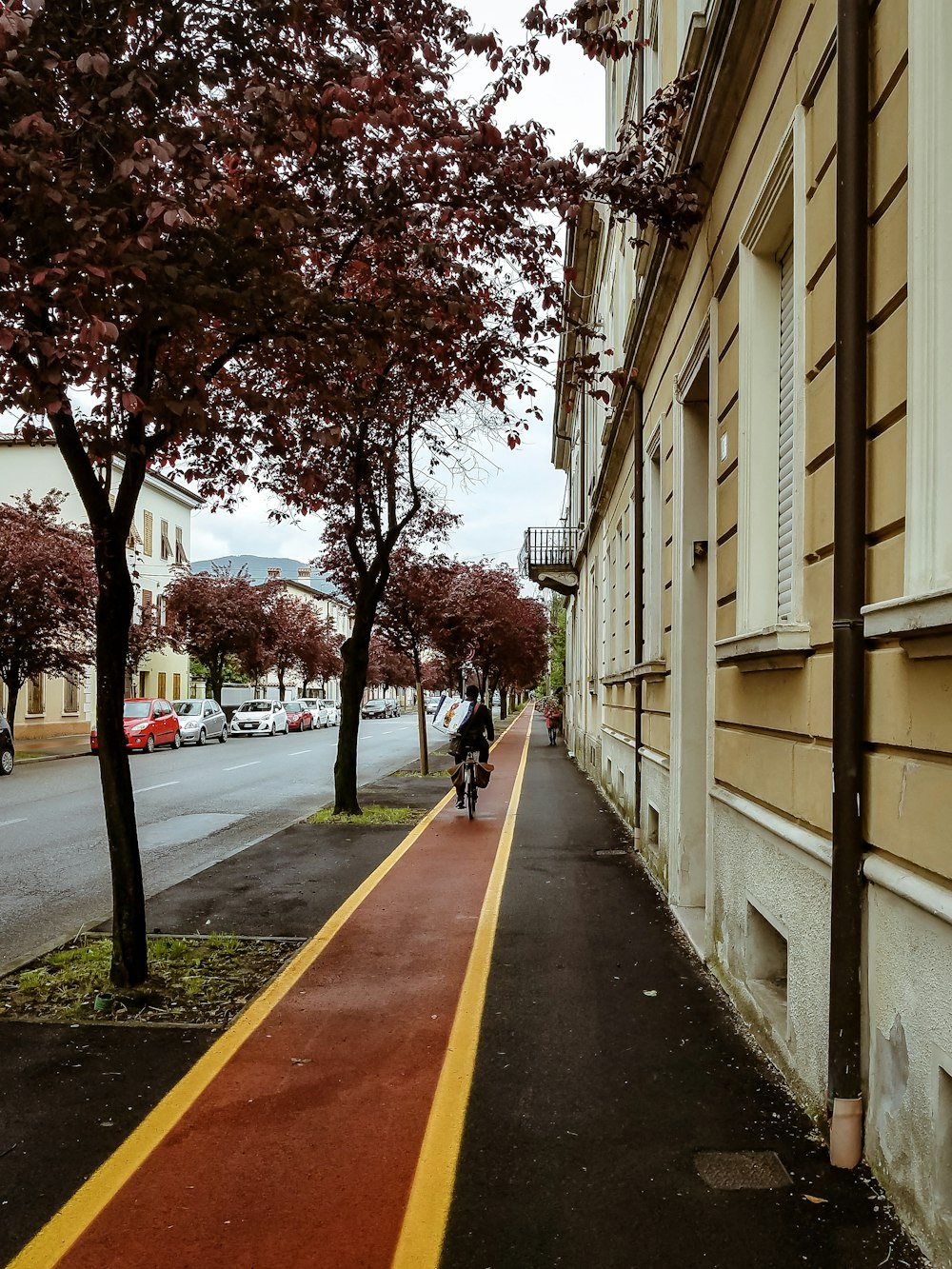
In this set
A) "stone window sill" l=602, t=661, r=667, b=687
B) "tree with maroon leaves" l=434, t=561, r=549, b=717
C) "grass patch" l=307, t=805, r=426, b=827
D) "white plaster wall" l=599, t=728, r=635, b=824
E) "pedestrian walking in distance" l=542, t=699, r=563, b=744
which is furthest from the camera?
"pedestrian walking in distance" l=542, t=699, r=563, b=744

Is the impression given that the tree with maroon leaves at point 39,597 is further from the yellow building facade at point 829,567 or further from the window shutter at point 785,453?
the window shutter at point 785,453

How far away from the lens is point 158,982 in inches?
222

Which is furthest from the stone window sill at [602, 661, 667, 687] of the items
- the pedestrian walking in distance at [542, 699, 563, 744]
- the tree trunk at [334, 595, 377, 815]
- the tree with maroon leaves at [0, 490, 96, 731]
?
the pedestrian walking in distance at [542, 699, 563, 744]

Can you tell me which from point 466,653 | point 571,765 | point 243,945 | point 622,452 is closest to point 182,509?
point 466,653

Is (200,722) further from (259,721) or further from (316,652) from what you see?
(316,652)

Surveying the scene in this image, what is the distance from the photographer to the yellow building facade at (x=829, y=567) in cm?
287

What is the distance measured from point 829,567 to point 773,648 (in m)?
0.55

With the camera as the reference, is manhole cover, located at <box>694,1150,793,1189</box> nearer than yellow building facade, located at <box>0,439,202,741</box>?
Yes

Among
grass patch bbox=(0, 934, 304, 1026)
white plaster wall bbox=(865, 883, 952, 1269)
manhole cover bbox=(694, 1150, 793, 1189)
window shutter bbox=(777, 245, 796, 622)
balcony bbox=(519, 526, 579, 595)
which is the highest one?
balcony bbox=(519, 526, 579, 595)

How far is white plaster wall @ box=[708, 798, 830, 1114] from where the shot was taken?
373cm

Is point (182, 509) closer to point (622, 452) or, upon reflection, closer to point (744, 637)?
point (622, 452)

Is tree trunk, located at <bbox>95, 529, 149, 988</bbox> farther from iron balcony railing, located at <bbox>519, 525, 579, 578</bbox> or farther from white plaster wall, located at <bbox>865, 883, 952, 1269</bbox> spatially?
iron balcony railing, located at <bbox>519, 525, 579, 578</bbox>

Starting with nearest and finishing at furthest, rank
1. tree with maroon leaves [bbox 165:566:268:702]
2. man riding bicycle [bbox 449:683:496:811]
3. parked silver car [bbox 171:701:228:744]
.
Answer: man riding bicycle [bbox 449:683:496:811] → parked silver car [bbox 171:701:228:744] → tree with maroon leaves [bbox 165:566:268:702]

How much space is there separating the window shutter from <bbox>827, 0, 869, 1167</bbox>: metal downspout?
140 centimetres
